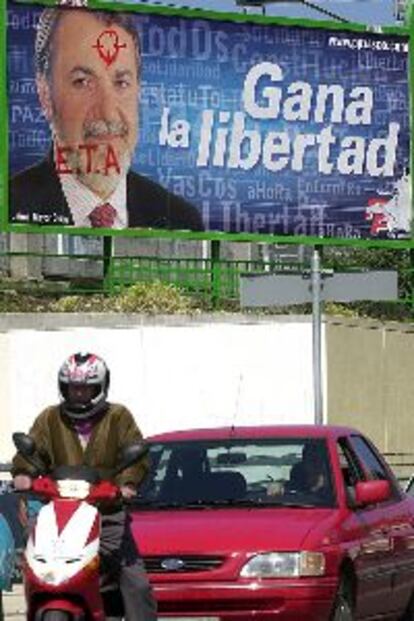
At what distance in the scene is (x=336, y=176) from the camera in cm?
3978

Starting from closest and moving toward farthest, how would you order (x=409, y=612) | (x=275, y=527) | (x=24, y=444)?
(x=24, y=444) → (x=275, y=527) → (x=409, y=612)

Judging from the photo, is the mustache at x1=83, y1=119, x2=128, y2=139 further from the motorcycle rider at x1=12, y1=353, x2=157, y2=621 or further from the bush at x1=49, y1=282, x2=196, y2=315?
the motorcycle rider at x1=12, y1=353, x2=157, y2=621

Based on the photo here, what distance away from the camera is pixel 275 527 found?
14.2m

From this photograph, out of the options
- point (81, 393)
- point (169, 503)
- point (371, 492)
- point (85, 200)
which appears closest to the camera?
point (81, 393)

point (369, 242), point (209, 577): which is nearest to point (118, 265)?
point (369, 242)

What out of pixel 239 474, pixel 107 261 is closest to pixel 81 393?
pixel 239 474

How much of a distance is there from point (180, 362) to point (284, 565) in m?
22.3

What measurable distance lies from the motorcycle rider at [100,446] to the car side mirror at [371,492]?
11.2ft

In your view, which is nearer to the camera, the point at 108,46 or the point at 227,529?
the point at 227,529

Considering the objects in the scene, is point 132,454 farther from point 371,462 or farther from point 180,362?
point 180,362

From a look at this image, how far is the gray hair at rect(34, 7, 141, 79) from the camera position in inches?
1433

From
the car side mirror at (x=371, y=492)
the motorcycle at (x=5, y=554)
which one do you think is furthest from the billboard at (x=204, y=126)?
the motorcycle at (x=5, y=554)

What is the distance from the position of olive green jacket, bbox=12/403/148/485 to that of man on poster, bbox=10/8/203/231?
24.7m

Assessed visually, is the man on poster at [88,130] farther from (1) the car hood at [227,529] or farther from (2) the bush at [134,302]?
(1) the car hood at [227,529]
